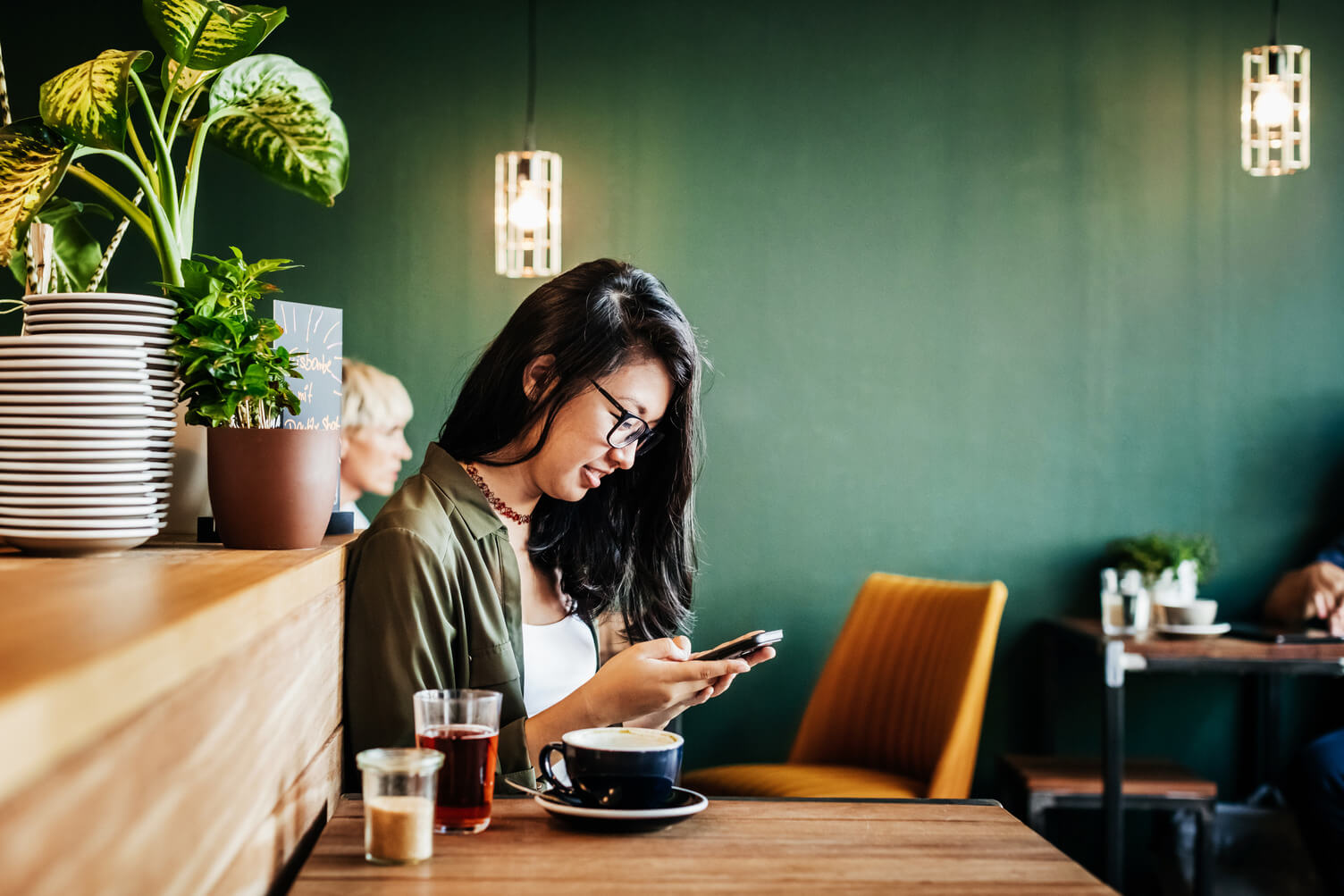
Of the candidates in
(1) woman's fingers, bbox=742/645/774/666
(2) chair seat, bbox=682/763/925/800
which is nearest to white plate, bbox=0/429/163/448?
(1) woman's fingers, bbox=742/645/774/666

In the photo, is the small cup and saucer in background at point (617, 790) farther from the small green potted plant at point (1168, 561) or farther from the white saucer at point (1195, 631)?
the small green potted plant at point (1168, 561)

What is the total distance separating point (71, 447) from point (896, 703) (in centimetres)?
260

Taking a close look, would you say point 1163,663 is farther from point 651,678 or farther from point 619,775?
point 619,775

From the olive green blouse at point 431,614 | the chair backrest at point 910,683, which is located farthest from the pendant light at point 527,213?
the olive green blouse at point 431,614

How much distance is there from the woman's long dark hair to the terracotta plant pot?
1.88ft

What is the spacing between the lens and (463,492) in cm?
162

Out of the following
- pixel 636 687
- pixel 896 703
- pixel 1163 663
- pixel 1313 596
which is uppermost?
pixel 636 687

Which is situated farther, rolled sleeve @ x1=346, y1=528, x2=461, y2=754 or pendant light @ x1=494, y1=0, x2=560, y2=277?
pendant light @ x1=494, y1=0, x2=560, y2=277

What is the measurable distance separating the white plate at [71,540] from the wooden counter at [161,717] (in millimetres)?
16

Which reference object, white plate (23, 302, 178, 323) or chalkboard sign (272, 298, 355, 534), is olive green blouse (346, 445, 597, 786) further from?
white plate (23, 302, 178, 323)

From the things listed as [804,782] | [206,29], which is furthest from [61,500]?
[804,782]

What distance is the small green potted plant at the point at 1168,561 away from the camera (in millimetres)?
3482

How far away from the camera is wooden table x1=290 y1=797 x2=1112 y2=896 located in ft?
3.11

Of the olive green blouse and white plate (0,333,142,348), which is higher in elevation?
white plate (0,333,142,348)
